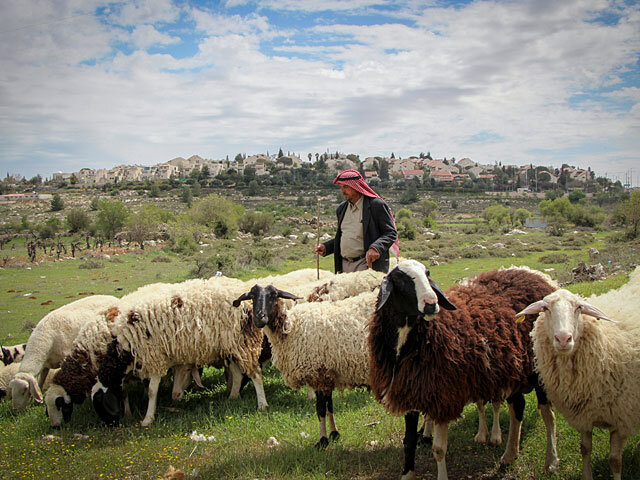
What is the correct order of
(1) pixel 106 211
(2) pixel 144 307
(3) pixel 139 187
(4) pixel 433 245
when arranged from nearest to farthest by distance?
(2) pixel 144 307 < (4) pixel 433 245 < (1) pixel 106 211 < (3) pixel 139 187

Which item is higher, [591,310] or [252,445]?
[591,310]

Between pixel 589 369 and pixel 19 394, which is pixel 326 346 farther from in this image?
pixel 19 394

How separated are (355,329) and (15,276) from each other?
20.6m

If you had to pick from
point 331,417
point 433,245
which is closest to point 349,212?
point 331,417

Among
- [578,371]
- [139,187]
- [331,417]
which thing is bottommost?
[331,417]

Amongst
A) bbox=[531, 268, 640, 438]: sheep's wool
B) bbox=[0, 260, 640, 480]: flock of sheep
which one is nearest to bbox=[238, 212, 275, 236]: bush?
bbox=[0, 260, 640, 480]: flock of sheep

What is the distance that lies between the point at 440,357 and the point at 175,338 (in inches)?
169

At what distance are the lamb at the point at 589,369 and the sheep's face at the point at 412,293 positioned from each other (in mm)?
954

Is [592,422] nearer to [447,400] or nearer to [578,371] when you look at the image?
[578,371]

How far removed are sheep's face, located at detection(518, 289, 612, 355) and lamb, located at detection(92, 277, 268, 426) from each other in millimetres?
4170

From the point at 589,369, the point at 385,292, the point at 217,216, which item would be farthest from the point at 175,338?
the point at 217,216

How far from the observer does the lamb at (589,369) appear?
380 cm

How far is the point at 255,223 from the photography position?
47.5 metres

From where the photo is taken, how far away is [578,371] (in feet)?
13.1
